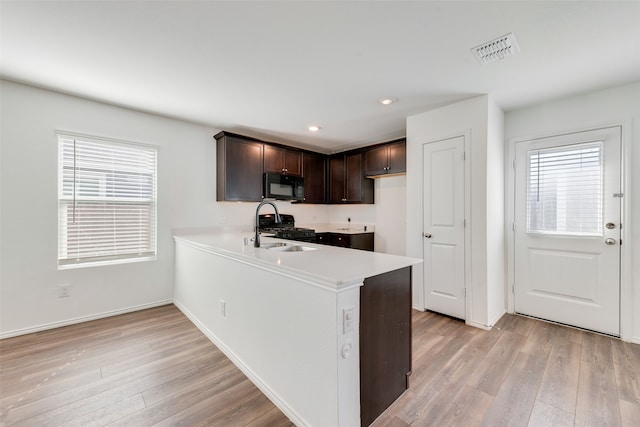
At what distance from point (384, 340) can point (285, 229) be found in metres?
2.51

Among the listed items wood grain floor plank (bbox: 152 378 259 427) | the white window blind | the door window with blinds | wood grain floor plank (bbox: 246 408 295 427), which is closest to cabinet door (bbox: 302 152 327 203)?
the door window with blinds

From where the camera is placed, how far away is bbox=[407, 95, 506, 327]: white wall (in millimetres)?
2676

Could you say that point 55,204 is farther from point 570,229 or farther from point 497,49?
point 570,229

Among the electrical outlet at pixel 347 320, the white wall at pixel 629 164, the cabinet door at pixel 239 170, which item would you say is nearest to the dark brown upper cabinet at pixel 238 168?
the cabinet door at pixel 239 170

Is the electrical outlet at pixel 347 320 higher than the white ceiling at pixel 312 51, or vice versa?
the white ceiling at pixel 312 51

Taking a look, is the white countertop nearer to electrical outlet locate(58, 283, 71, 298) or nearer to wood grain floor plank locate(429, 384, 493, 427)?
wood grain floor plank locate(429, 384, 493, 427)

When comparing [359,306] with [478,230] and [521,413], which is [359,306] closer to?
[521,413]

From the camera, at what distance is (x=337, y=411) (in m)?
1.29

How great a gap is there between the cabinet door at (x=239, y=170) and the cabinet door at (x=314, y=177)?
912mm

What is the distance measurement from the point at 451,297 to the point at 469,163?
4.84 ft

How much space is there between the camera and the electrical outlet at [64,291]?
271 cm

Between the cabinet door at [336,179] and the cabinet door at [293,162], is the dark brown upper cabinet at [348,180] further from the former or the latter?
the cabinet door at [293,162]

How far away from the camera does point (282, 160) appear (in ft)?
13.7

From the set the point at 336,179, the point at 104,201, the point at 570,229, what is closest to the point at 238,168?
the point at 104,201
